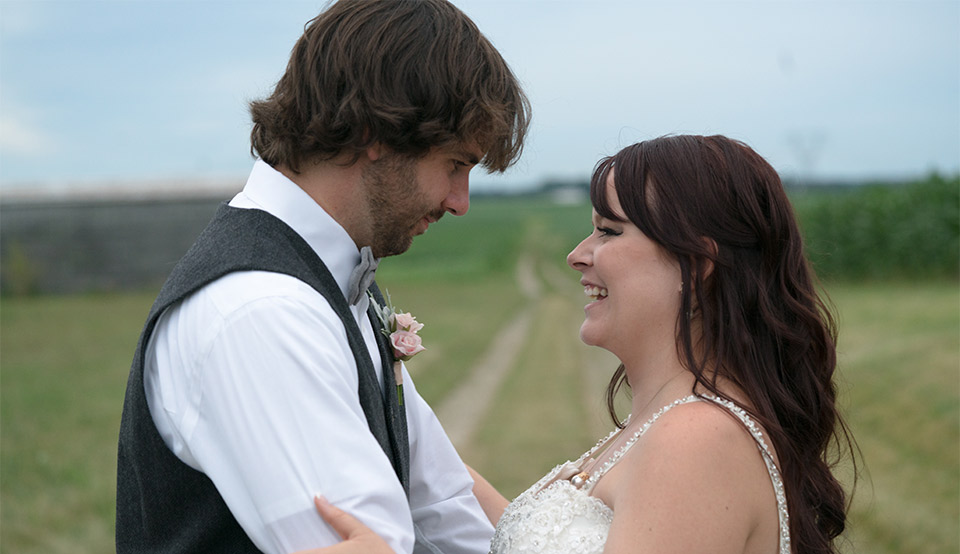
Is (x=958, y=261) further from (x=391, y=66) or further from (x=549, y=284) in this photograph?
(x=391, y=66)

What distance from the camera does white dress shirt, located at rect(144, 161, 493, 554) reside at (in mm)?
1811

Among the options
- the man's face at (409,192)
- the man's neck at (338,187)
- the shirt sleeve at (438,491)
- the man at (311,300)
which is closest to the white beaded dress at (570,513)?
the shirt sleeve at (438,491)

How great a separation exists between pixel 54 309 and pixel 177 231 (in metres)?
6.82

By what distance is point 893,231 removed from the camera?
1194 inches

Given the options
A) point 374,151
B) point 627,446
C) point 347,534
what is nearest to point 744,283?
point 627,446

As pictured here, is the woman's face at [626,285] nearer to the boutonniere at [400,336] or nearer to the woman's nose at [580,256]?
the woman's nose at [580,256]

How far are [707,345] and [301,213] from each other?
3.92 ft

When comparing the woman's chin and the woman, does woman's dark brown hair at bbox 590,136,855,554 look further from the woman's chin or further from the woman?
the woman's chin

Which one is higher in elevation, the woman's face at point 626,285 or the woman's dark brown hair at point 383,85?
the woman's dark brown hair at point 383,85

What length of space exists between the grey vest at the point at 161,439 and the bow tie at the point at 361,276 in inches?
4.7

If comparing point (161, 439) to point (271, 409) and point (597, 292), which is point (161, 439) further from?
point (597, 292)

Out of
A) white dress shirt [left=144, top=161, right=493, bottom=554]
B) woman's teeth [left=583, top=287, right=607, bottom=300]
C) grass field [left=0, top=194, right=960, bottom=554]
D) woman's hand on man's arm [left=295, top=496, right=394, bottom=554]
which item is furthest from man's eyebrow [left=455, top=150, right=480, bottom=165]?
grass field [left=0, top=194, right=960, bottom=554]

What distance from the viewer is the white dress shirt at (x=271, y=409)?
1.81 metres

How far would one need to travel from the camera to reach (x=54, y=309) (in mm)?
26906
